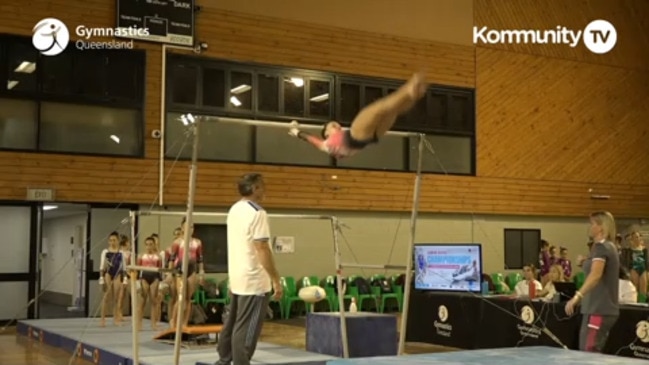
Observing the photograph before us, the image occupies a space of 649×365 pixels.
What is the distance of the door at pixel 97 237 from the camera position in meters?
15.0

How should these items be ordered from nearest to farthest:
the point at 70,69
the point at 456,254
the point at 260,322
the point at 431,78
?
the point at 260,322, the point at 456,254, the point at 70,69, the point at 431,78

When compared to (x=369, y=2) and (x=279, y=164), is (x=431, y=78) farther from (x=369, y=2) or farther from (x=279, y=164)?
(x=279, y=164)

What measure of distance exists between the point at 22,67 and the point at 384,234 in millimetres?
8913

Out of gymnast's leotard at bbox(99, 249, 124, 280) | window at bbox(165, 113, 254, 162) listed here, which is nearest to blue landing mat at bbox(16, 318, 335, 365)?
gymnast's leotard at bbox(99, 249, 124, 280)

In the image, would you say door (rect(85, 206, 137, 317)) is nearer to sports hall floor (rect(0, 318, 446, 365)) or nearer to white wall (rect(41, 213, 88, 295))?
white wall (rect(41, 213, 88, 295))

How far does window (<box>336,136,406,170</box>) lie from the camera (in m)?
17.7

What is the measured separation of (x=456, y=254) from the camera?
12.0m

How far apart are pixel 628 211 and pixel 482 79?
20.0ft

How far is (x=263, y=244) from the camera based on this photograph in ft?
20.9

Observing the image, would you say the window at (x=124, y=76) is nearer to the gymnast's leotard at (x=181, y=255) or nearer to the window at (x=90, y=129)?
the window at (x=90, y=129)

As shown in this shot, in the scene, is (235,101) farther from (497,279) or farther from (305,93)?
(497,279)

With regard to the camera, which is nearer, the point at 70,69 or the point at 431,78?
the point at 70,69

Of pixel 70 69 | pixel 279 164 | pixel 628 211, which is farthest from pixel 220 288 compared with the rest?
pixel 628 211

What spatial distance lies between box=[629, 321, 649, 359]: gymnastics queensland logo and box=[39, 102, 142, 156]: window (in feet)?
34.1
